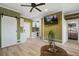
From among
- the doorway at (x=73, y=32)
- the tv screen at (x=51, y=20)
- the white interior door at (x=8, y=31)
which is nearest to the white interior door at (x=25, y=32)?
the white interior door at (x=8, y=31)

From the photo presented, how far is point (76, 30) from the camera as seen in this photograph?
1.69 m

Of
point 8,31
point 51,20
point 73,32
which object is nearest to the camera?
point 73,32

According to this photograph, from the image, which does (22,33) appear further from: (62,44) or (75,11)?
(75,11)

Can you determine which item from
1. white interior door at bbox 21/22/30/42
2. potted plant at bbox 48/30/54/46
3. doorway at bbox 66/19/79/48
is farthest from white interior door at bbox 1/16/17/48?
doorway at bbox 66/19/79/48

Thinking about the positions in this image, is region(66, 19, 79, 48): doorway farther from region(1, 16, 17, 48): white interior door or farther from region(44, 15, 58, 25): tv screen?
region(1, 16, 17, 48): white interior door

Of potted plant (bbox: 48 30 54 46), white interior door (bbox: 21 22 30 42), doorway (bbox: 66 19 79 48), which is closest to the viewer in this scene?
doorway (bbox: 66 19 79 48)

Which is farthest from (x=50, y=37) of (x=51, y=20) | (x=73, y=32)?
(x=73, y=32)

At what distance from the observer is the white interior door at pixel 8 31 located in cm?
229

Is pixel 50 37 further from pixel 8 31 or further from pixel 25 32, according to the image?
pixel 8 31

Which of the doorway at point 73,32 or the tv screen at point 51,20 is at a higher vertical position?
the tv screen at point 51,20

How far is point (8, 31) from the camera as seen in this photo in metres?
2.41

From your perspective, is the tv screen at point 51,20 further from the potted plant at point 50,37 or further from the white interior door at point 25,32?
the white interior door at point 25,32

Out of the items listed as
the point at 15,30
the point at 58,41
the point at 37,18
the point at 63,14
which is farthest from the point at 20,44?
the point at 63,14

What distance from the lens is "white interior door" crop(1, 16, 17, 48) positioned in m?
2.29
